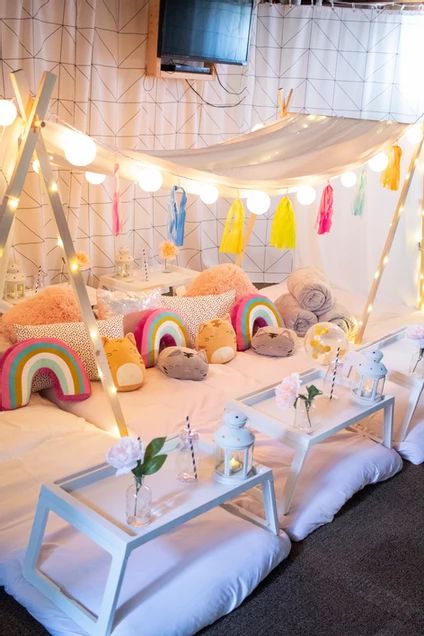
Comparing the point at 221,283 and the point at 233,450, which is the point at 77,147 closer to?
the point at 233,450

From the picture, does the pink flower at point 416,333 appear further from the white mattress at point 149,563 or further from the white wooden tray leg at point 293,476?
the white mattress at point 149,563

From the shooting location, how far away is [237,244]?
10.3 ft

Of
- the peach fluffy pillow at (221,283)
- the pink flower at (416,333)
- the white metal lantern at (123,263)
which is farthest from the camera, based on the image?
the white metal lantern at (123,263)

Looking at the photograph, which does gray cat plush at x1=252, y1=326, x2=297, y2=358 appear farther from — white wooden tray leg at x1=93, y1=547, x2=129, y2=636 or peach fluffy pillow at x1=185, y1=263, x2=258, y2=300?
white wooden tray leg at x1=93, y1=547, x2=129, y2=636

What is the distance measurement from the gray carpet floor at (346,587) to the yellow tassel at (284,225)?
4.06ft

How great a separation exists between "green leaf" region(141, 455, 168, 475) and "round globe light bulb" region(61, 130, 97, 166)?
1.07m

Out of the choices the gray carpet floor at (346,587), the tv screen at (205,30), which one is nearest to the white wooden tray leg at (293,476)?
the gray carpet floor at (346,587)

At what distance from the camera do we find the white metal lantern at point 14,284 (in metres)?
3.88

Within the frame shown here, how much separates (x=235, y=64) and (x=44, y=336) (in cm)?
267

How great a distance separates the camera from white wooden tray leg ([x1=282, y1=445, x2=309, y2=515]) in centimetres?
234

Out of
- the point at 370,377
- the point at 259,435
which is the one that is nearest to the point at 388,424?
the point at 370,377

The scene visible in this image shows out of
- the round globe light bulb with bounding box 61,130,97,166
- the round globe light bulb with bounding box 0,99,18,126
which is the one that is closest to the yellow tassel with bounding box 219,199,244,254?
the round globe light bulb with bounding box 61,130,97,166

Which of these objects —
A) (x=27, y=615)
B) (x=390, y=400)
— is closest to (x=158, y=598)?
(x=27, y=615)

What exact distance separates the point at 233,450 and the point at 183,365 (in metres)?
1.08
